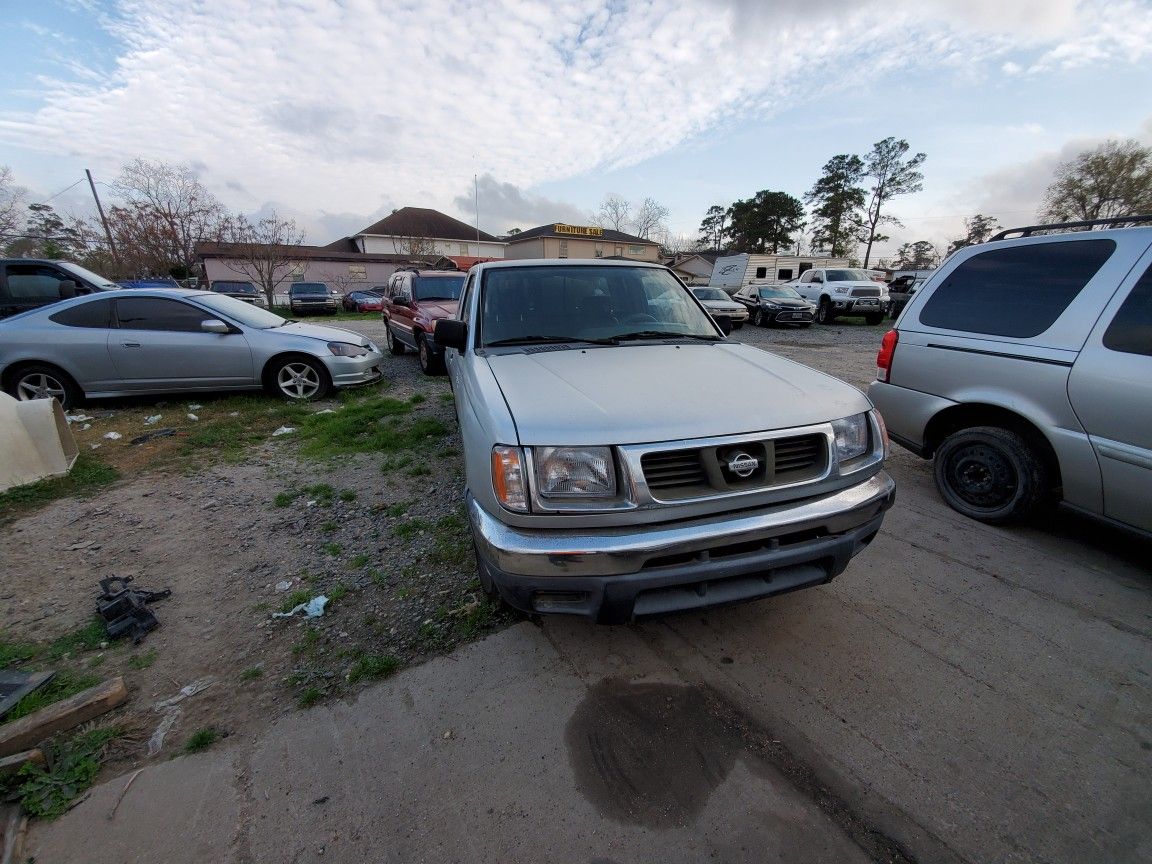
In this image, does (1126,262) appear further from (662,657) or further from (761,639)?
(662,657)

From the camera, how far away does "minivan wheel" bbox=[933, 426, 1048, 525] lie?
3.10 meters

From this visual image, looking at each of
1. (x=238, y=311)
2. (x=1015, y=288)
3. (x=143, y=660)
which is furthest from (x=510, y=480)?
(x=238, y=311)

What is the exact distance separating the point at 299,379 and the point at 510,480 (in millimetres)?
5872

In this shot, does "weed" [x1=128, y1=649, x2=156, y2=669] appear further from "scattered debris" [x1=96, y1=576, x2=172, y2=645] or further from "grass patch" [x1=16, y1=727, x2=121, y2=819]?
"grass patch" [x1=16, y1=727, x2=121, y2=819]

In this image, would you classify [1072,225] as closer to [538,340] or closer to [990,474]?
[990,474]

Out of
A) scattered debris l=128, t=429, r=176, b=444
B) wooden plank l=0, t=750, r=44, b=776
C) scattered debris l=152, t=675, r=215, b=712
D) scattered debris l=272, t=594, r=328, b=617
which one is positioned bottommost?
scattered debris l=152, t=675, r=215, b=712

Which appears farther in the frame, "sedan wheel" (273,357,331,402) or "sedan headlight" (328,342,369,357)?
"sedan headlight" (328,342,369,357)

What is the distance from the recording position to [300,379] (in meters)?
6.47

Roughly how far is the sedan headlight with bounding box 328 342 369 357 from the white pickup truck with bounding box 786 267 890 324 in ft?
51.8

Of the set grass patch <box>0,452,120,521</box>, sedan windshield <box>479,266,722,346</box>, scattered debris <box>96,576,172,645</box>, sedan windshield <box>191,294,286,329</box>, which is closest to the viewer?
scattered debris <box>96,576,172,645</box>

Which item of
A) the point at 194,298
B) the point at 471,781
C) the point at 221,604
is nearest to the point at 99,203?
the point at 194,298

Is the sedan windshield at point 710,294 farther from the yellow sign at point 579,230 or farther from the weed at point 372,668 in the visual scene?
the yellow sign at point 579,230

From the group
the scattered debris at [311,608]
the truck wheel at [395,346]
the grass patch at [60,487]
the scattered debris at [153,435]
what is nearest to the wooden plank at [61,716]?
the scattered debris at [311,608]

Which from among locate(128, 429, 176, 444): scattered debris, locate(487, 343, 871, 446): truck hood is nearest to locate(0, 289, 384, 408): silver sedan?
locate(128, 429, 176, 444): scattered debris
